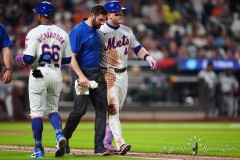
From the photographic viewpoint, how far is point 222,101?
24219 mm

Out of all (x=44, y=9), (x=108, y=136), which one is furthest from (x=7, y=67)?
(x=108, y=136)

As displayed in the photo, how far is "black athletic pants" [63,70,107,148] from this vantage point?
10023 millimetres

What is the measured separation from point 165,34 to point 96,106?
A: 1555 cm

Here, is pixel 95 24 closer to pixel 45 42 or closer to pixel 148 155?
pixel 45 42

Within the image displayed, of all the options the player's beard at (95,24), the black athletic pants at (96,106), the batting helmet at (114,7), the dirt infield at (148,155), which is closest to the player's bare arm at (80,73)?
the black athletic pants at (96,106)

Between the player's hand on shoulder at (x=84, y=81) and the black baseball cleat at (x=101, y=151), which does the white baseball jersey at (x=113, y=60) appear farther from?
the player's hand on shoulder at (x=84, y=81)

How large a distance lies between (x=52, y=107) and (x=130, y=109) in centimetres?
1338

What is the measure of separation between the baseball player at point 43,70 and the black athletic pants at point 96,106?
51 cm

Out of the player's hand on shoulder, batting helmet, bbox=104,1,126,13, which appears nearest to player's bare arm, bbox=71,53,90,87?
the player's hand on shoulder

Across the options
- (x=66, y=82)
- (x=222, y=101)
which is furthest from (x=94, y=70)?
(x=222, y=101)

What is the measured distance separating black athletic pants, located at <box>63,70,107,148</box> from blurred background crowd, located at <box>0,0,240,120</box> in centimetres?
1241

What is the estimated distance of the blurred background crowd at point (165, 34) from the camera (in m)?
23.0

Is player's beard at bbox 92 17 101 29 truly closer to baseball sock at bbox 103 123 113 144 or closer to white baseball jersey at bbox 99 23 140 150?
white baseball jersey at bbox 99 23 140 150

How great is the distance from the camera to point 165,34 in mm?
25422
